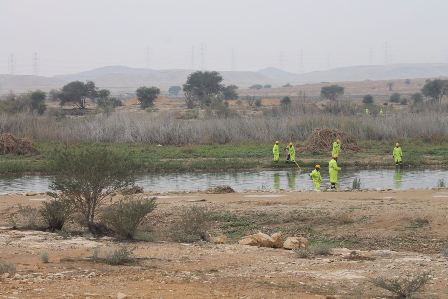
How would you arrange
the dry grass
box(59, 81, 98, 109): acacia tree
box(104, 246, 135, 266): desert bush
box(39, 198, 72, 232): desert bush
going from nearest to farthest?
1. box(104, 246, 135, 266): desert bush
2. box(39, 198, 72, 232): desert bush
3. the dry grass
4. box(59, 81, 98, 109): acacia tree

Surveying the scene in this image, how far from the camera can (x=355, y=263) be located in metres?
11.9

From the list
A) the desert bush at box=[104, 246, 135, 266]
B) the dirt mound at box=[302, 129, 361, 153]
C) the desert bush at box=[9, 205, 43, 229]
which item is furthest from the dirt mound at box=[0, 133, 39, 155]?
the desert bush at box=[104, 246, 135, 266]

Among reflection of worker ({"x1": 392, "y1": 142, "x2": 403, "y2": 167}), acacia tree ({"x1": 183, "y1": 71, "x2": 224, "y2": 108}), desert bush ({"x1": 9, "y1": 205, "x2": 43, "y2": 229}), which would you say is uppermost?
acacia tree ({"x1": 183, "y1": 71, "x2": 224, "y2": 108})

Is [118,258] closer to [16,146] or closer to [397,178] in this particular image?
[397,178]

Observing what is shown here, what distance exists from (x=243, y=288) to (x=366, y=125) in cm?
3971

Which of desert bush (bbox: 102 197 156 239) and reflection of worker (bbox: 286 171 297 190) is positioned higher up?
desert bush (bbox: 102 197 156 239)

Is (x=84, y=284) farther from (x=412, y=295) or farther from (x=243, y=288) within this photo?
(x=412, y=295)

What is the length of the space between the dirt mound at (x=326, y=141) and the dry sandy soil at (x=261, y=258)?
2255 centimetres

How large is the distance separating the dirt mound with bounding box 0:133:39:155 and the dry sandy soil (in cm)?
2378

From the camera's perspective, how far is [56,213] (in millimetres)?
15477

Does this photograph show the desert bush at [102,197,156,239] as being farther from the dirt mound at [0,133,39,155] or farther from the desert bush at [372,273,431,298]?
the dirt mound at [0,133,39,155]

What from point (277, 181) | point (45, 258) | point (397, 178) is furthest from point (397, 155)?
point (45, 258)

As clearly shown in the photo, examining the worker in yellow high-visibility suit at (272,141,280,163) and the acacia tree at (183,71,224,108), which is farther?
the acacia tree at (183,71,224,108)

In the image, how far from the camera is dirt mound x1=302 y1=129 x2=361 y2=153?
4266cm
